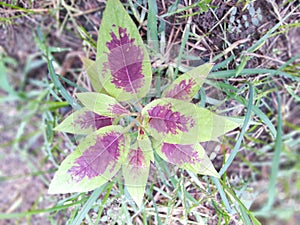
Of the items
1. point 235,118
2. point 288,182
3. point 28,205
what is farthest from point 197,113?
point 28,205

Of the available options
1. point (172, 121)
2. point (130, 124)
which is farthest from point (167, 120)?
point (130, 124)

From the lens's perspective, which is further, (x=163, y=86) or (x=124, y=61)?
(x=163, y=86)

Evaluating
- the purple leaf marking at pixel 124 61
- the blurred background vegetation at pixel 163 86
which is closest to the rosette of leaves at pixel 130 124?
the purple leaf marking at pixel 124 61

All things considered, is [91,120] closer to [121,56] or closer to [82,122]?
[82,122]

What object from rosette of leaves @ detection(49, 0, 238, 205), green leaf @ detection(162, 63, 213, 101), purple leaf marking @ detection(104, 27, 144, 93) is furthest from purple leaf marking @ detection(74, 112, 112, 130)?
green leaf @ detection(162, 63, 213, 101)

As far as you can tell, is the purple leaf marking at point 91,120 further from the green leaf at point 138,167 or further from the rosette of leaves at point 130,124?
the green leaf at point 138,167

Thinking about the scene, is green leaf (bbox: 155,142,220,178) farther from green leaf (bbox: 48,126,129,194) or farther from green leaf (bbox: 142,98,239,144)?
green leaf (bbox: 48,126,129,194)
